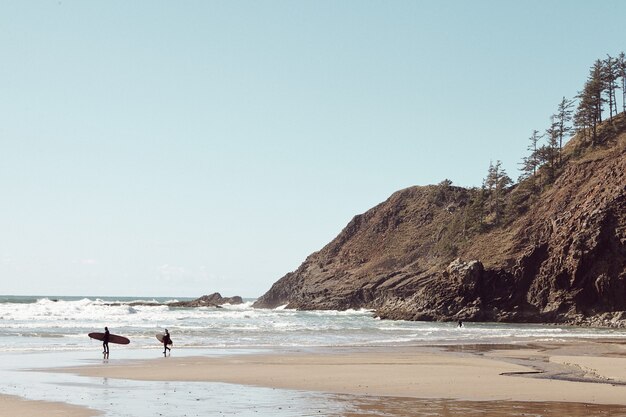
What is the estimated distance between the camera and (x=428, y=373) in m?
30.0

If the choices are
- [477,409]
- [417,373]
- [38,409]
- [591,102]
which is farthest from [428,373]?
[591,102]

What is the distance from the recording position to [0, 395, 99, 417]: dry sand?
1927 cm

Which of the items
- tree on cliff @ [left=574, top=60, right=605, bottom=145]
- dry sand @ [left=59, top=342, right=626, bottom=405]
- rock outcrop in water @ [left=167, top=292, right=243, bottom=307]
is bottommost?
dry sand @ [left=59, top=342, right=626, bottom=405]

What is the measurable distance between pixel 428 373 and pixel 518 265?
6275 centimetres

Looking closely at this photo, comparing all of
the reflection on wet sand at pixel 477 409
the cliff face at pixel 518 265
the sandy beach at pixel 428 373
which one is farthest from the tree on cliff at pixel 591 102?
the reflection on wet sand at pixel 477 409

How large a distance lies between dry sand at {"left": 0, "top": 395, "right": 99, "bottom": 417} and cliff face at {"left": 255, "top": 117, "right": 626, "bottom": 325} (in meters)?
66.2

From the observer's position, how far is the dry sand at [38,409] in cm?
1927

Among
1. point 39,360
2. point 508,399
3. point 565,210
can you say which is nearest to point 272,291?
point 565,210

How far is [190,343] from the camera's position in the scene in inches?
2007

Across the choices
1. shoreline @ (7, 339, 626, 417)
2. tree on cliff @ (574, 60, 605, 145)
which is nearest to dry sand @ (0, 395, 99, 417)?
shoreline @ (7, 339, 626, 417)

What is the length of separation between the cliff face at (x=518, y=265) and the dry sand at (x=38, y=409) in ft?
217

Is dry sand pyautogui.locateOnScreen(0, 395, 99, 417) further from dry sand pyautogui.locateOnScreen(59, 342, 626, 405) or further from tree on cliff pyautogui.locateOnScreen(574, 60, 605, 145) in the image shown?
tree on cliff pyautogui.locateOnScreen(574, 60, 605, 145)

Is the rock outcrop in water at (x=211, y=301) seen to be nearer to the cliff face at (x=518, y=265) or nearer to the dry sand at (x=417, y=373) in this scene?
the cliff face at (x=518, y=265)

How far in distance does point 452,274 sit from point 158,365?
2438 inches
